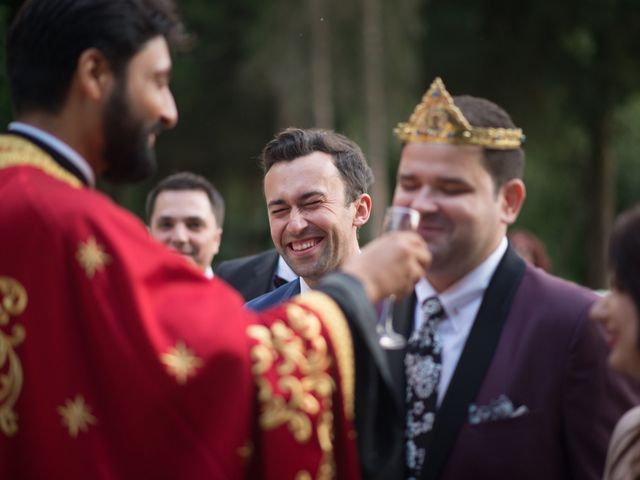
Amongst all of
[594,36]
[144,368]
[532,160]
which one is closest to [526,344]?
[144,368]

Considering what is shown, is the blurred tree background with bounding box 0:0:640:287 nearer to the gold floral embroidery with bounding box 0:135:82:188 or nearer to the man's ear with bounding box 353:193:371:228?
the man's ear with bounding box 353:193:371:228

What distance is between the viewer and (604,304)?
13.4 ft

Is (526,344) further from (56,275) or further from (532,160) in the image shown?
(532,160)

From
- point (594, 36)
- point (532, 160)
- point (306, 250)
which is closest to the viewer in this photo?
point (306, 250)

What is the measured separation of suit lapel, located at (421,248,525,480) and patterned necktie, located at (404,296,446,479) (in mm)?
70

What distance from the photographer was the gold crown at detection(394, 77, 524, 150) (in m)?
4.27

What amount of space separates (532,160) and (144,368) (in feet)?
80.7

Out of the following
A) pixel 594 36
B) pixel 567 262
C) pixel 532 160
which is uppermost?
pixel 594 36

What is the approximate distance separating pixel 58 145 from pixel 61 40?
363mm

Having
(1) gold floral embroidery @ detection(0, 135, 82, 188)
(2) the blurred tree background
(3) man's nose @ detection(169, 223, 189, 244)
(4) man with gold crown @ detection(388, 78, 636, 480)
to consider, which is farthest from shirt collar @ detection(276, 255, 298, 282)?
(2) the blurred tree background

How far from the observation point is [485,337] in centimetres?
426

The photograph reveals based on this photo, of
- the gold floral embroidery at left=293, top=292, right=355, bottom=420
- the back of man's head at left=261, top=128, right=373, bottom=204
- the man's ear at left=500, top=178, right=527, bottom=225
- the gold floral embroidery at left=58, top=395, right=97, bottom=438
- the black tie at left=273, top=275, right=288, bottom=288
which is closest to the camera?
the gold floral embroidery at left=58, top=395, right=97, bottom=438

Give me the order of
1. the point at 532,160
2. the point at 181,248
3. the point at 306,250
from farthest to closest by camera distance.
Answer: the point at 532,160
the point at 181,248
the point at 306,250

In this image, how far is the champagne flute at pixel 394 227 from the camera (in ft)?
13.7
